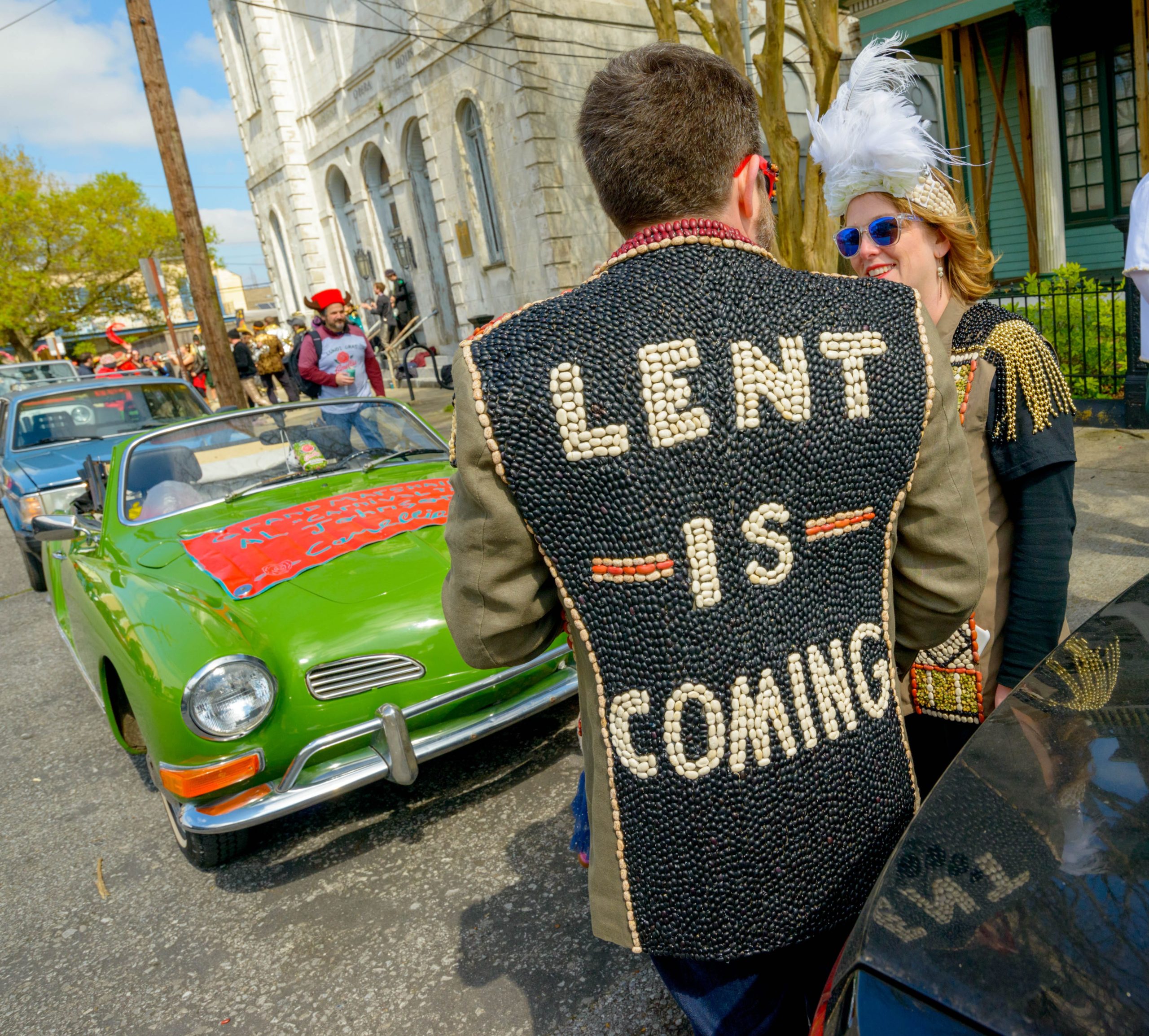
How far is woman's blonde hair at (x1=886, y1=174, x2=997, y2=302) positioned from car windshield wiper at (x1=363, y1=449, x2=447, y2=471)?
326 centimetres

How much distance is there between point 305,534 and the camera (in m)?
3.75

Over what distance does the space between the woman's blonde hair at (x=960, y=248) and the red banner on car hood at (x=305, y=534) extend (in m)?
2.40

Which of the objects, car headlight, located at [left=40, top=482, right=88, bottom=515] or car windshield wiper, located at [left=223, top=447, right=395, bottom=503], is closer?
car windshield wiper, located at [left=223, top=447, right=395, bottom=503]

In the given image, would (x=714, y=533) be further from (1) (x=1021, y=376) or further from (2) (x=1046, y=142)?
(2) (x=1046, y=142)

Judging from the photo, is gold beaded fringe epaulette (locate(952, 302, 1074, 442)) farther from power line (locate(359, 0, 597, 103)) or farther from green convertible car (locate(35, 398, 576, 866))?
power line (locate(359, 0, 597, 103))

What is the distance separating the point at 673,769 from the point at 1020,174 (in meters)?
14.5

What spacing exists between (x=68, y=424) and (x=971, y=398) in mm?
8981

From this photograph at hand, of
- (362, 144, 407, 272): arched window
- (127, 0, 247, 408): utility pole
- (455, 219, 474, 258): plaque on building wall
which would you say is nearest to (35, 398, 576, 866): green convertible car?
(127, 0, 247, 408): utility pole

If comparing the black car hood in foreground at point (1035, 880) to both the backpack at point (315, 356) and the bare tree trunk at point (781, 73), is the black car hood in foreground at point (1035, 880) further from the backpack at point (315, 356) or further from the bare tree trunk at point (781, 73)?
the bare tree trunk at point (781, 73)

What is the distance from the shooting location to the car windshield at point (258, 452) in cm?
442

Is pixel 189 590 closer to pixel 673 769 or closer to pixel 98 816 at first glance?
pixel 98 816

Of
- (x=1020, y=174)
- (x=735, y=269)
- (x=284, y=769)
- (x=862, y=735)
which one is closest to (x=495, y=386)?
(x=735, y=269)

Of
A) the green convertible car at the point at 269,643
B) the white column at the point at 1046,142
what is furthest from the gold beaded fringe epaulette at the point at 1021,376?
the white column at the point at 1046,142

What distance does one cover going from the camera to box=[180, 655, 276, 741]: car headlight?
289cm
